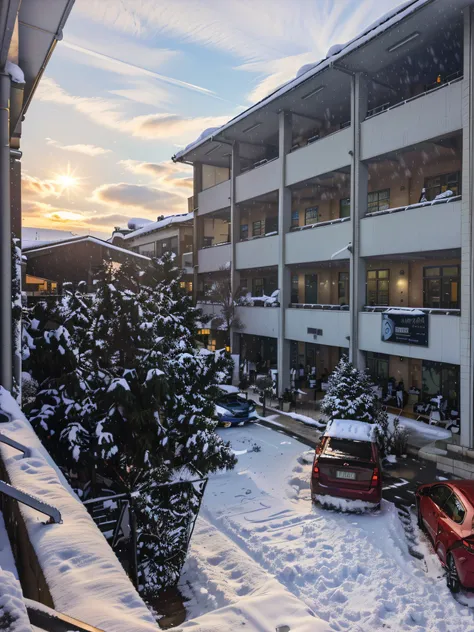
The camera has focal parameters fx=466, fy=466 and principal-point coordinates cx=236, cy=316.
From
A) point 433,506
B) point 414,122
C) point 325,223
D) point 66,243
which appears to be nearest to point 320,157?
point 325,223

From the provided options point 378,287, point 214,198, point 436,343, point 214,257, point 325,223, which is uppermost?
point 214,198

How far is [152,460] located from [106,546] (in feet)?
17.0

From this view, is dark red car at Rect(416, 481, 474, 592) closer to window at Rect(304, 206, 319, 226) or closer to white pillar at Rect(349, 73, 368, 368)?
white pillar at Rect(349, 73, 368, 368)

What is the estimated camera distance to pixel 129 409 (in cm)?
744

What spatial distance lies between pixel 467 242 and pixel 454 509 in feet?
33.1

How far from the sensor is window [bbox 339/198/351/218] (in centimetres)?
2566

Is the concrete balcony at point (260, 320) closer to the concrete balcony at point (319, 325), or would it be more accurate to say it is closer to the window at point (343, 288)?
the concrete balcony at point (319, 325)

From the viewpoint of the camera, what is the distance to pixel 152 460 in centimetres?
754

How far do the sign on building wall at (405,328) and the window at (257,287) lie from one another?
15.0 meters

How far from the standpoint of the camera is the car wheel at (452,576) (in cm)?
757

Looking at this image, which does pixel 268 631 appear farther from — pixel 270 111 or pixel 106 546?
pixel 270 111

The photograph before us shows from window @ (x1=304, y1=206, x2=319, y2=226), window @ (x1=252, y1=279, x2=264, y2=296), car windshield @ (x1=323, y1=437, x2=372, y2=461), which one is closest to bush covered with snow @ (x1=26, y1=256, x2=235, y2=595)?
car windshield @ (x1=323, y1=437, x2=372, y2=461)

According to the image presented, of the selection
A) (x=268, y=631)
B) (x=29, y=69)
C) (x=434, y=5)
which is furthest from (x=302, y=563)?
(x=434, y=5)

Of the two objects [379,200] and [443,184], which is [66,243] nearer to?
[379,200]
